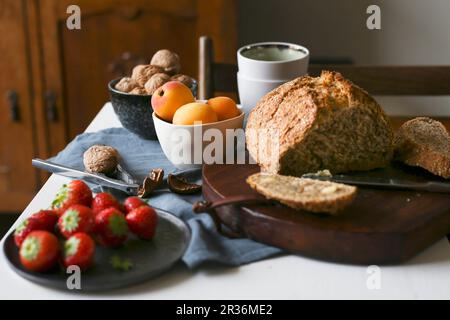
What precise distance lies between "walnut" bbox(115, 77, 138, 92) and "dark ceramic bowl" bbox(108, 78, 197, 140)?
1 cm

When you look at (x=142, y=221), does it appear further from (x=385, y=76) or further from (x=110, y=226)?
(x=385, y=76)

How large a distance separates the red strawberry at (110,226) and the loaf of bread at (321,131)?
321mm

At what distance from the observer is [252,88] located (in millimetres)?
1553

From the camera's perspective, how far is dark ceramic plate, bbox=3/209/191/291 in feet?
3.19

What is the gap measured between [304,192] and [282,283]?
0.15m

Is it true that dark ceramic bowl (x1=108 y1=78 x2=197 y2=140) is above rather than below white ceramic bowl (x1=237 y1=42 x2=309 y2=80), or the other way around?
below

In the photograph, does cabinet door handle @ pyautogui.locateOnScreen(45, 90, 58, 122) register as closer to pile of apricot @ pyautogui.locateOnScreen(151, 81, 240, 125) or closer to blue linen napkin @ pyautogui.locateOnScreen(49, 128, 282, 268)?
blue linen napkin @ pyautogui.locateOnScreen(49, 128, 282, 268)

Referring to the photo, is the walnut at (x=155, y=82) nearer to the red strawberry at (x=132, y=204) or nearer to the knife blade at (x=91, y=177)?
the knife blade at (x=91, y=177)

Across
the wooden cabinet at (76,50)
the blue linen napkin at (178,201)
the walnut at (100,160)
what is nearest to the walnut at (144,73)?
the blue linen napkin at (178,201)

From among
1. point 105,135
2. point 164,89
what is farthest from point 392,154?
point 105,135

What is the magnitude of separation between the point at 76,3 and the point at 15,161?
649 mm

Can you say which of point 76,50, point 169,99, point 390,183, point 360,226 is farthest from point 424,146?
point 76,50

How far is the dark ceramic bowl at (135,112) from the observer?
1.52 metres

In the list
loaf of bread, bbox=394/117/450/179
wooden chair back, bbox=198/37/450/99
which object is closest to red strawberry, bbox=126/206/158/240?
loaf of bread, bbox=394/117/450/179
